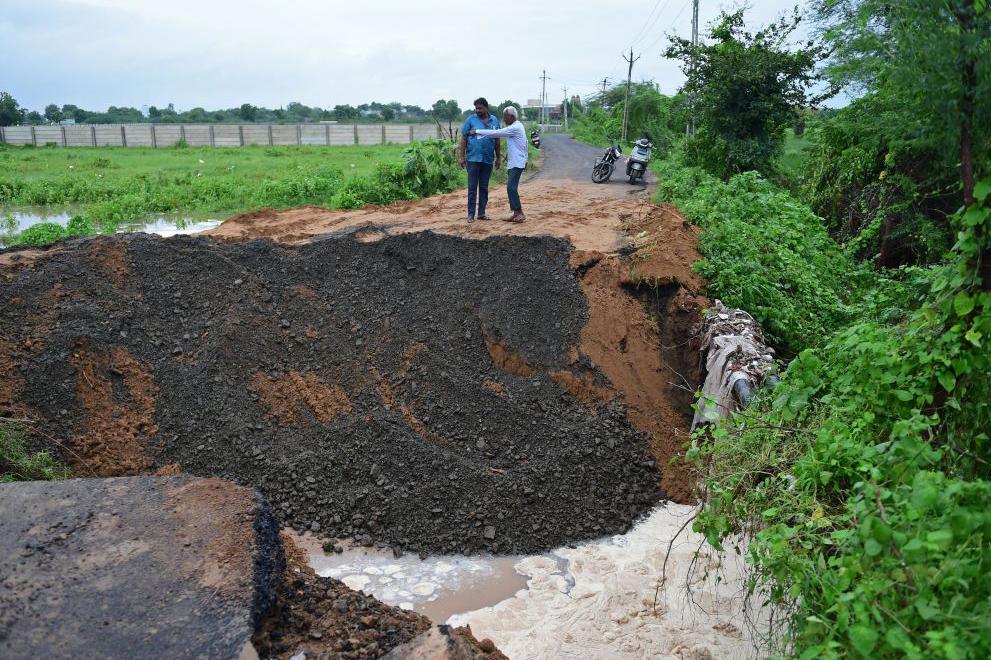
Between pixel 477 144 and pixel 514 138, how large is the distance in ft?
1.42

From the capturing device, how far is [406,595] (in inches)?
162

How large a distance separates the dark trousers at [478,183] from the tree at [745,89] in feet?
17.4

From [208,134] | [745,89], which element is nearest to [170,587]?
[745,89]

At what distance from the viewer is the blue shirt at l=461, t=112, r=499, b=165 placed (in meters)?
8.09

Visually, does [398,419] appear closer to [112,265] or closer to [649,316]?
[649,316]

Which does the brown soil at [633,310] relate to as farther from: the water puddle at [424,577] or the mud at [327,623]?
the mud at [327,623]

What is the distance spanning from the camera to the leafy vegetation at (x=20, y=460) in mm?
4691

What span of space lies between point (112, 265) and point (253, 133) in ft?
99.2

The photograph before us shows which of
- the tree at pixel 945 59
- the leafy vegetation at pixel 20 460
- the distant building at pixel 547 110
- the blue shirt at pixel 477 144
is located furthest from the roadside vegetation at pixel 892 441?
the distant building at pixel 547 110

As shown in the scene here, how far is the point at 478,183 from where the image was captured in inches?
339

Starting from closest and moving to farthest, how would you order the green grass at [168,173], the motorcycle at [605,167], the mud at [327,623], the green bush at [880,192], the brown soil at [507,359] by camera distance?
the mud at [327,623] → the brown soil at [507,359] → the green bush at [880,192] → the motorcycle at [605,167] → the green grass at [168,173]

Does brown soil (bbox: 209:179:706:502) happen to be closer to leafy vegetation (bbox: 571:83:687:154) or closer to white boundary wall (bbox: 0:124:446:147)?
leafy vegetation (bbox: 571:83:687:154)

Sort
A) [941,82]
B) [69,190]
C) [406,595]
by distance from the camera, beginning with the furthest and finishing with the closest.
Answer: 1. [69,190]
2. [406,595]
3. [941,82]

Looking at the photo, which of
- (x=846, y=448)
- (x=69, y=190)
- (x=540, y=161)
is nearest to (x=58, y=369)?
(x=846, y=448)
